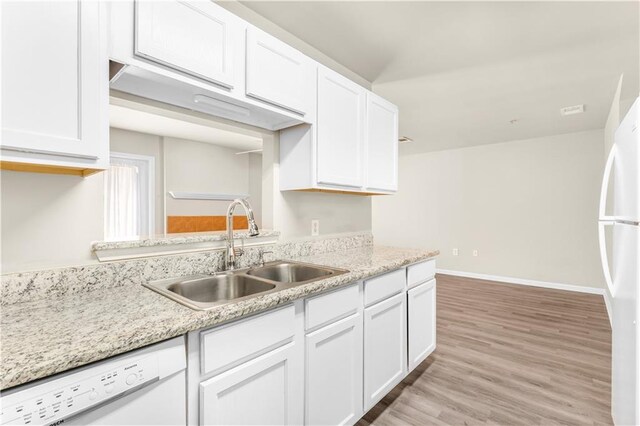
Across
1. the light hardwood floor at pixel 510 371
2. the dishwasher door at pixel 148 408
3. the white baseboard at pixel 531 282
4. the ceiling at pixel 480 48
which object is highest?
the ceiling at pixel 480 48

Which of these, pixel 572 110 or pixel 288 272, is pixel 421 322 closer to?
pixel 288 272

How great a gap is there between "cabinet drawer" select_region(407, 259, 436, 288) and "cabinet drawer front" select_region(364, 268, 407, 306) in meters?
0.08

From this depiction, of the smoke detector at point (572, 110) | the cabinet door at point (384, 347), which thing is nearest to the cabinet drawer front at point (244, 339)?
the cabinet door at point (384, 347)

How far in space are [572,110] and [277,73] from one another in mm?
3710

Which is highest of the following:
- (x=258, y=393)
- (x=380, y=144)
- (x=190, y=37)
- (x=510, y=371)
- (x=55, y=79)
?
(x=190, y=37)

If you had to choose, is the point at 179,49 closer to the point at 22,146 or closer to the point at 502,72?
the point at 22,146

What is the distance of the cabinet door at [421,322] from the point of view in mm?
2137

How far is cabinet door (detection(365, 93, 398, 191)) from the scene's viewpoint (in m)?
2.29

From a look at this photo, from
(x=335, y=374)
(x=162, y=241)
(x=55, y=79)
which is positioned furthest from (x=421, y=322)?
(x=55, y=79)

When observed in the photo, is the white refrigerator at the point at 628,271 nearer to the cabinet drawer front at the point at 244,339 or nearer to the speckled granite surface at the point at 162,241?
the cabinet drawer front at the point at 244,339

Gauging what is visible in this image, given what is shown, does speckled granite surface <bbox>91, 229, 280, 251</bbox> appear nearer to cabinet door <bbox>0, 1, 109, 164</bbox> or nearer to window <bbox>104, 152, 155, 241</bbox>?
window <bbox>104, 152, 155, 241</bbox>

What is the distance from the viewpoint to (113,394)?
0.78 m

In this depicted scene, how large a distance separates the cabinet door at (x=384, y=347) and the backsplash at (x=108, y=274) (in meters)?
0.73

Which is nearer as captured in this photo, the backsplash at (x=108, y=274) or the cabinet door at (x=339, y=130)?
the backsplash at (x=108, y=274)
